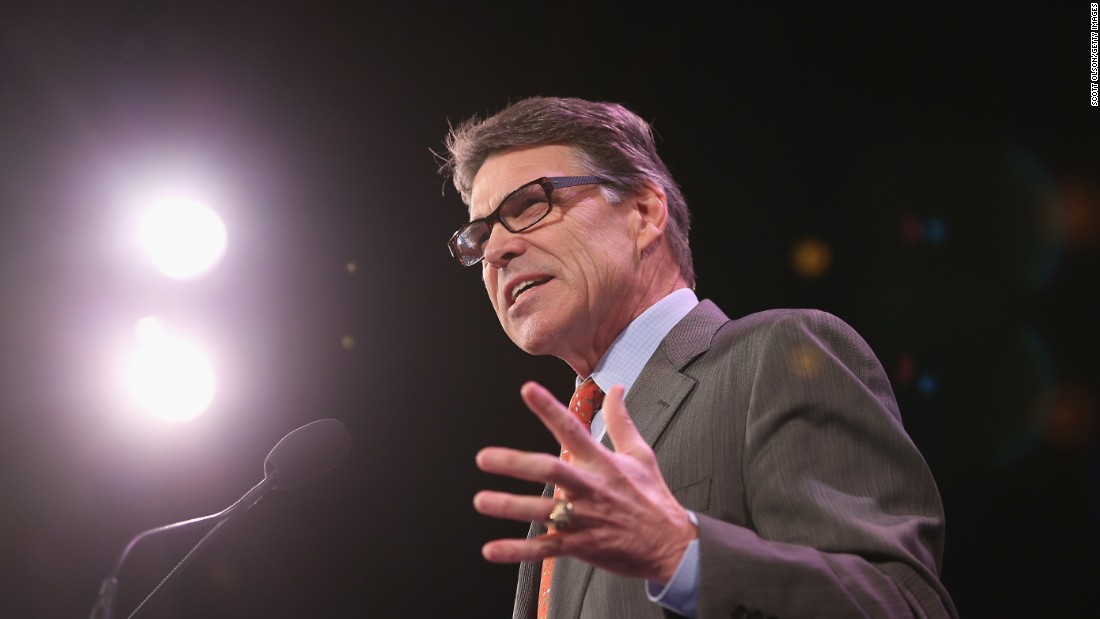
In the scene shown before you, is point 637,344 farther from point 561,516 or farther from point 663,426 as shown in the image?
point 561,516

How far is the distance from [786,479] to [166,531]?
1462 mm

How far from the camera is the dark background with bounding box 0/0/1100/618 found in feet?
10.1

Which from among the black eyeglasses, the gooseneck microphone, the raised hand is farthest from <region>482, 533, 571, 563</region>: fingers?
the black eyeglasses

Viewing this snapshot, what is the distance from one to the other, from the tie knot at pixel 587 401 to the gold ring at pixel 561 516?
1058 mm

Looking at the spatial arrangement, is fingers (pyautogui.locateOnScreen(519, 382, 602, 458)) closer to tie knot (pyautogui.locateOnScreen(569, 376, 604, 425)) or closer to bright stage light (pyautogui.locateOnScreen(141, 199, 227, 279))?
tie knot (pyautogui.locateOnScreen(569, 376, 604, 425))

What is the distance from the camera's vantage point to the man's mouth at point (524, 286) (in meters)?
2.25

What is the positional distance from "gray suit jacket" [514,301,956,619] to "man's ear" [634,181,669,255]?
52cm

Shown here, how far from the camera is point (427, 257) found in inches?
158

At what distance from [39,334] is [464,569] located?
2.22 metres

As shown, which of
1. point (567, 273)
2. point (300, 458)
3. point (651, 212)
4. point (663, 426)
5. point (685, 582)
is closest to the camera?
point (685, 582)

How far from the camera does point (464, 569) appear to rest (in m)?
3.85

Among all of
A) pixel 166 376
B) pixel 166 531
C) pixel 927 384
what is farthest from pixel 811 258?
pixel 166 376

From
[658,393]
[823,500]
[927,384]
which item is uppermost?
[658,393]

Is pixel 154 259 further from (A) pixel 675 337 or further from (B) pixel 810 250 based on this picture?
(B) pixel 810 250
